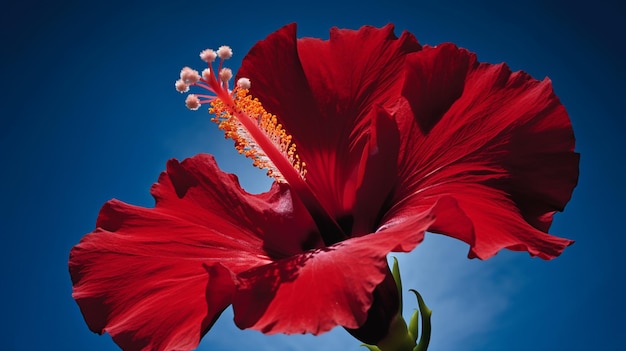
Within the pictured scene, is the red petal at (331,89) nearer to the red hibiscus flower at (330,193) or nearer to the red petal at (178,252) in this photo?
the red hibiscus flower at (330,193)

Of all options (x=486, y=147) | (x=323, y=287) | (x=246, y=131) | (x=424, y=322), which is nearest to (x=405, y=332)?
(x=424, y=322)

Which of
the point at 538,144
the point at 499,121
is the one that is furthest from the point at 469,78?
the point at 538,144

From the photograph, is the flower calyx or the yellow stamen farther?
the yellow stamen

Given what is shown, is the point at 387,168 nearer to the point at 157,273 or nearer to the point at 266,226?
the point at 266,226

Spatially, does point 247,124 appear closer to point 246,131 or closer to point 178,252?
point 246,131

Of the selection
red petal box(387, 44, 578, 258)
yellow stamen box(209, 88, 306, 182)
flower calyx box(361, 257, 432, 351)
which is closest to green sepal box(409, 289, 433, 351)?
flower calyx box(361, 257, 432, 351)

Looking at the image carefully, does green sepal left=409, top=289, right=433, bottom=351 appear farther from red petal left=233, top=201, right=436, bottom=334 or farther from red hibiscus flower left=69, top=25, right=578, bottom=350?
red petal left=233, top=201, right=436, bottom=334
